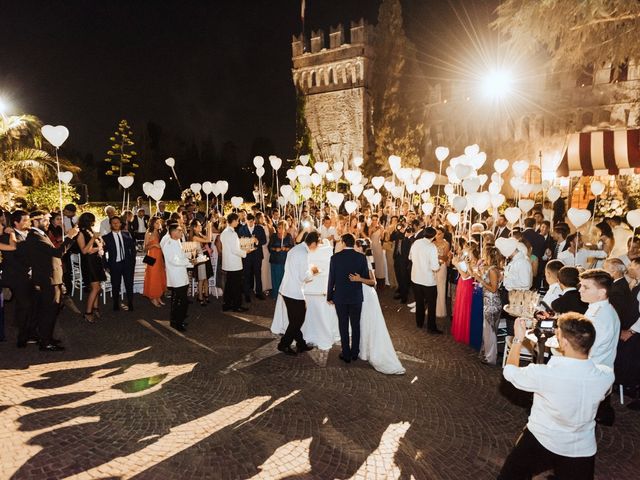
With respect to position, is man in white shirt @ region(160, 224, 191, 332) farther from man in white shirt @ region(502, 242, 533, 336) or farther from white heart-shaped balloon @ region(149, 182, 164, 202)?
man in white shirt @ region(502, 242, 533, 336)

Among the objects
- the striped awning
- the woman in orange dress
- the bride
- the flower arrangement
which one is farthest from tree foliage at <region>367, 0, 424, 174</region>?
the bride

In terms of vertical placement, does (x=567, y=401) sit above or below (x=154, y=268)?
below

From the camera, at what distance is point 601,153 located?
593 inches

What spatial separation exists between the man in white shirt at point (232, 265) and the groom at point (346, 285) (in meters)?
2.75

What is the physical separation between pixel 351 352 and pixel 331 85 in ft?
101

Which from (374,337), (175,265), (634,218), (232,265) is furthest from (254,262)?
(634,218)

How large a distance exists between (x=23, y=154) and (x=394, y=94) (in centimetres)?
2221

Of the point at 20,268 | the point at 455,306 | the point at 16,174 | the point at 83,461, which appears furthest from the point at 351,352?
the point at 16,174

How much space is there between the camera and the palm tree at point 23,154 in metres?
16.3

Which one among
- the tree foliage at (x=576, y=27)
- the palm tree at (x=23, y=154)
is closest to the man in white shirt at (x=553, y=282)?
the tree foliage at (x=576, y=27)

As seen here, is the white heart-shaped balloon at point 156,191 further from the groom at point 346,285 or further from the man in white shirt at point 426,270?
the man in white shirt at point 426,270

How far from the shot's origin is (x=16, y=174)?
16.7 meters

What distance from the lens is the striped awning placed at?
14.7 meters

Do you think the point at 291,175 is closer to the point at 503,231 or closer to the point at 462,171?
the point at 462,171
